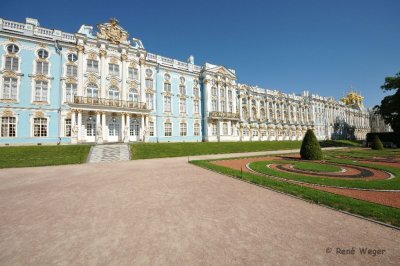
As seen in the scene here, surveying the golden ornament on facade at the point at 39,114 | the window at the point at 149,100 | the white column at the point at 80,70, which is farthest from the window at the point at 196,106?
the golden ornament on facade at the point at 39,114

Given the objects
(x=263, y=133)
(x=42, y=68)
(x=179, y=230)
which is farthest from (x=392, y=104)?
(x=42, y=68)

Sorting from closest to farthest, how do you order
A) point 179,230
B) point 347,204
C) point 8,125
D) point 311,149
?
point 179,230 < point 347,204 < point 311,149 < point 8,125

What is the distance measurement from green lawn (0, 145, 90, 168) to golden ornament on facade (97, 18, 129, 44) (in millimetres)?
18834

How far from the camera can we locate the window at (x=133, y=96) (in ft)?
105

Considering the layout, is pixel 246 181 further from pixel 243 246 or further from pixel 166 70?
pixel 166 70

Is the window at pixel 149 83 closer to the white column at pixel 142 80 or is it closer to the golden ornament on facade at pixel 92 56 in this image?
the white column at pixel 142 80

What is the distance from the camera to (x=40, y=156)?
63.3 feet

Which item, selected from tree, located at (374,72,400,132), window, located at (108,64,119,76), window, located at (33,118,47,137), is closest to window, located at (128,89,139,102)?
window, located at (108,64,119,76)

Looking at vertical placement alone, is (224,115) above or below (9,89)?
below

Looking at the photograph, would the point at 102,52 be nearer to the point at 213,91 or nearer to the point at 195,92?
the point at 195,92

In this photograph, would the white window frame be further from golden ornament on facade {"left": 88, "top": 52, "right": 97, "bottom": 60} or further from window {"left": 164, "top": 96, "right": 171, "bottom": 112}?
window {"left": 164, "top": 96, "right": 171, "bottom": 112}

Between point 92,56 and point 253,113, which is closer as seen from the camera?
point 92,56

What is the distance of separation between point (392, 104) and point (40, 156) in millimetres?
64525

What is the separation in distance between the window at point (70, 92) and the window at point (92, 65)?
3464mm
